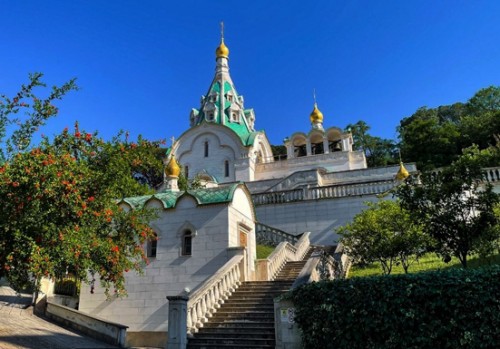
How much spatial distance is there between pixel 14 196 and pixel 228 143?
35347mm

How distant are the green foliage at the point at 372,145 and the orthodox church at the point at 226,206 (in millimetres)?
13874

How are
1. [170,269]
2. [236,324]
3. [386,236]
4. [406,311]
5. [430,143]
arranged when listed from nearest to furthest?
[406,311]
[236,324]
[386,236]
[170,269]
[430,143]

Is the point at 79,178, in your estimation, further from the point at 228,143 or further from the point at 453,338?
the point at 228,143

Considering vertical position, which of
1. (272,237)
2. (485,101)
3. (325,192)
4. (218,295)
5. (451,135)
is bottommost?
(218,295)

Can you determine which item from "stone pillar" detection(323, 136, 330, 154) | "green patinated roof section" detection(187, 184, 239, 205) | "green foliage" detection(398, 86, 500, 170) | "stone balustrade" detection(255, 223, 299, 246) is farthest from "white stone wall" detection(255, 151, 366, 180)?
"green patinated roof section" detection(187, 184, 239, 205)

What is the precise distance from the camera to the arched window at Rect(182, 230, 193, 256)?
1501cm

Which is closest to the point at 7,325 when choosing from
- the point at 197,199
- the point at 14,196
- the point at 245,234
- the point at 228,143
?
the point at 14,196

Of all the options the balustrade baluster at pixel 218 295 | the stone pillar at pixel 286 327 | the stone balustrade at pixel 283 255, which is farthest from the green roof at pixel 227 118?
the stone pillar at pixel 286 327

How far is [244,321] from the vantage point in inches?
434

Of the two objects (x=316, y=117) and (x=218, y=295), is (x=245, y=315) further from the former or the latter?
(x=316, y=117)

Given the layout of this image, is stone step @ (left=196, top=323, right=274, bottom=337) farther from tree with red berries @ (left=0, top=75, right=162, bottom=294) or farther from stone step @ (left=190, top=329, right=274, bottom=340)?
tree with red berries @ (left=0, top=75, right=162, bottom=294)

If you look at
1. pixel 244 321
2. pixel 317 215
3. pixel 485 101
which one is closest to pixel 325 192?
pixel 317 215

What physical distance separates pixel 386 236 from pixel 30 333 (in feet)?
36.7

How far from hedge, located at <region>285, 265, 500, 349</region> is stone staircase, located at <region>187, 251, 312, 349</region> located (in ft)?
5.16
